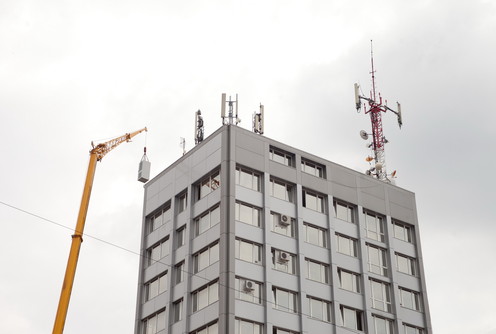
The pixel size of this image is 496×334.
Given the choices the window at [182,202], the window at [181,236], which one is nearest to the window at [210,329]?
the window at [181,236]

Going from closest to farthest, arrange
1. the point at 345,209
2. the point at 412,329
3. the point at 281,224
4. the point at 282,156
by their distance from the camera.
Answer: the point at 281,224 → the point at 282,156 → the point at 412,329 → the point at 345,209

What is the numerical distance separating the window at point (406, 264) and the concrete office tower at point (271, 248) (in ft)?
0.38

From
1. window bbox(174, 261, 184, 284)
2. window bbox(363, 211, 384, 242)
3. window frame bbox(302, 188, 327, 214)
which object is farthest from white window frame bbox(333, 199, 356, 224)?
window bbox(174, 261, 184, 284)

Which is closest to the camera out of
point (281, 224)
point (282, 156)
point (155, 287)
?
point (281, 224)

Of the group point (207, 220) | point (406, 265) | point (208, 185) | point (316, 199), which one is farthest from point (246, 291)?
point (406, 265)

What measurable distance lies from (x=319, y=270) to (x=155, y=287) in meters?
16.2

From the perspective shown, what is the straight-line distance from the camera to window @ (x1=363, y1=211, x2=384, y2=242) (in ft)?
288

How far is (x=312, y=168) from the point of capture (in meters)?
86.4

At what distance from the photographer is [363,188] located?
8888 cm

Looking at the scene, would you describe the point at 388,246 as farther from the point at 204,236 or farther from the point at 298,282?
the point at 204,236

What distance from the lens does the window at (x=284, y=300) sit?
76438 mm

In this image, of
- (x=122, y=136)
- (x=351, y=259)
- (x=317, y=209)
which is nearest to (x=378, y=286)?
(x=351, y=259)

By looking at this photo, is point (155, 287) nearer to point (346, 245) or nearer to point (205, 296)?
point (205, 296)

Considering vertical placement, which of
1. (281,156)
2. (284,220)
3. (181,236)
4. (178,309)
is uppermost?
(281,156)
